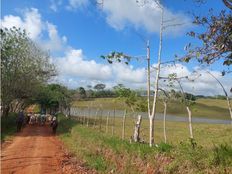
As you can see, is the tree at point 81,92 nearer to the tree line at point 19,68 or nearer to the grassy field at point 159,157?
the tree line at point 19,68

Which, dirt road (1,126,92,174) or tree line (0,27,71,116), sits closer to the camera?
dirt road (1,126,92,174)

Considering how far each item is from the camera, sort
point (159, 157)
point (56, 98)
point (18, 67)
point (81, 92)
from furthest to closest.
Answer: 1. point (81, 92)
2. point (56, 98)
3. point (18, 67)
4. point (159, 157)

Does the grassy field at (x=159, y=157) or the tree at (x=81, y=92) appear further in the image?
the tree at (x=81, y=92)

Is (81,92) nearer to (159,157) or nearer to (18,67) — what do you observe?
(18,67)

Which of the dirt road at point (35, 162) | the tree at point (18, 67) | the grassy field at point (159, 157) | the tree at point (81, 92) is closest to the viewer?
the grassy field at point (159, 157)

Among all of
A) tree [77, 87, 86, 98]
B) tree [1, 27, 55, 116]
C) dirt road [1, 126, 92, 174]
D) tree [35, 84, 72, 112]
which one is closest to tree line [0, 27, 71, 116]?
tree [1, 27, 55, 116]

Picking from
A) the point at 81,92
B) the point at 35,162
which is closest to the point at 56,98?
the point at 81,92

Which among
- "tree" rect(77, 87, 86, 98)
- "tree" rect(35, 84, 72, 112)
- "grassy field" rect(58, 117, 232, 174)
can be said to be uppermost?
"tree" rect(77, 87, 86, 98)

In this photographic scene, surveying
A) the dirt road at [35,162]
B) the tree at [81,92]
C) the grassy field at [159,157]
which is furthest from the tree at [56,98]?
the grassy field at [159,157]

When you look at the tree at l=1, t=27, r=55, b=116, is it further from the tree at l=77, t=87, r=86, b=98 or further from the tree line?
the tree at l=77, t=87, r=86, b=98

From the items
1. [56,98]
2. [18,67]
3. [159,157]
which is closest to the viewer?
[159,157]

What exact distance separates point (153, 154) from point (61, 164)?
468 cm

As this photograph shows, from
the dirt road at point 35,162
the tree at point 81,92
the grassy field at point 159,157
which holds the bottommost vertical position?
the dirt road at point 35,162

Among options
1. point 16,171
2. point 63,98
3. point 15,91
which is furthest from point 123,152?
point 63,98
